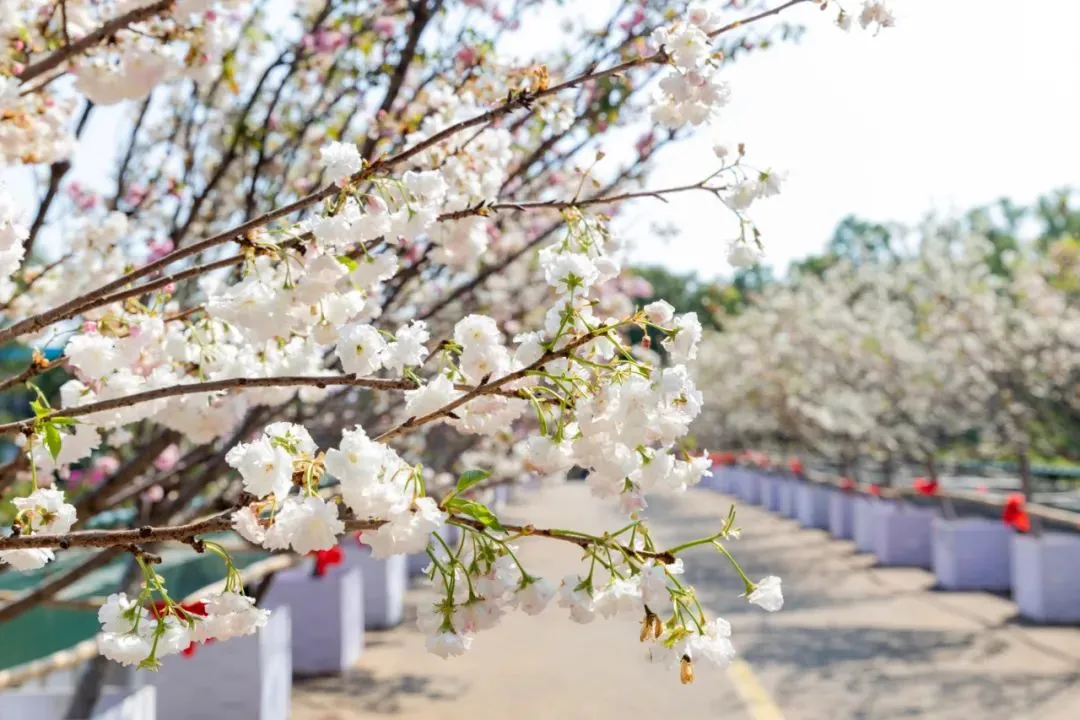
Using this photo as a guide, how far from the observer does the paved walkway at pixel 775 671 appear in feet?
23.3

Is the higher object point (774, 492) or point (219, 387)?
point (219, 387)

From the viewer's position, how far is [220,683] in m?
6.27

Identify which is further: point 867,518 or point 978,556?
point 867,518

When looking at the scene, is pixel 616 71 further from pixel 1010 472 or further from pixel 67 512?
pixel 1010 472

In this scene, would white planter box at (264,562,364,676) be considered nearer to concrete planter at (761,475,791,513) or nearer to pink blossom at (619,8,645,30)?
pink blossom at (619,8,645,30)

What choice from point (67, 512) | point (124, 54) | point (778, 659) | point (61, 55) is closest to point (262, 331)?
point (67, 512)

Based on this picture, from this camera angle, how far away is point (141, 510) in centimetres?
492

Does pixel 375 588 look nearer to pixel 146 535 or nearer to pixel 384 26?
pixel 384 26

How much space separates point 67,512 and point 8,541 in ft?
1.06

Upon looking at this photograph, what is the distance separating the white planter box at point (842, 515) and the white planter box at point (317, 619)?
1104cm

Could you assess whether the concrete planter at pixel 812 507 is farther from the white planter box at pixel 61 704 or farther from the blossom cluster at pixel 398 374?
the blossom cluster at pixel 398 374

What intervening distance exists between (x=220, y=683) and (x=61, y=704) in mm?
2165

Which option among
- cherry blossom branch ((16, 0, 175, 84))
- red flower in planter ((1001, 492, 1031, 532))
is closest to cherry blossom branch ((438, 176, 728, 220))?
cherry blossom branch ((16, 0, 175, 84))

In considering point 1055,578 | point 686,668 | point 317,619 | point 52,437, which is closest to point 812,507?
point 1055,578
